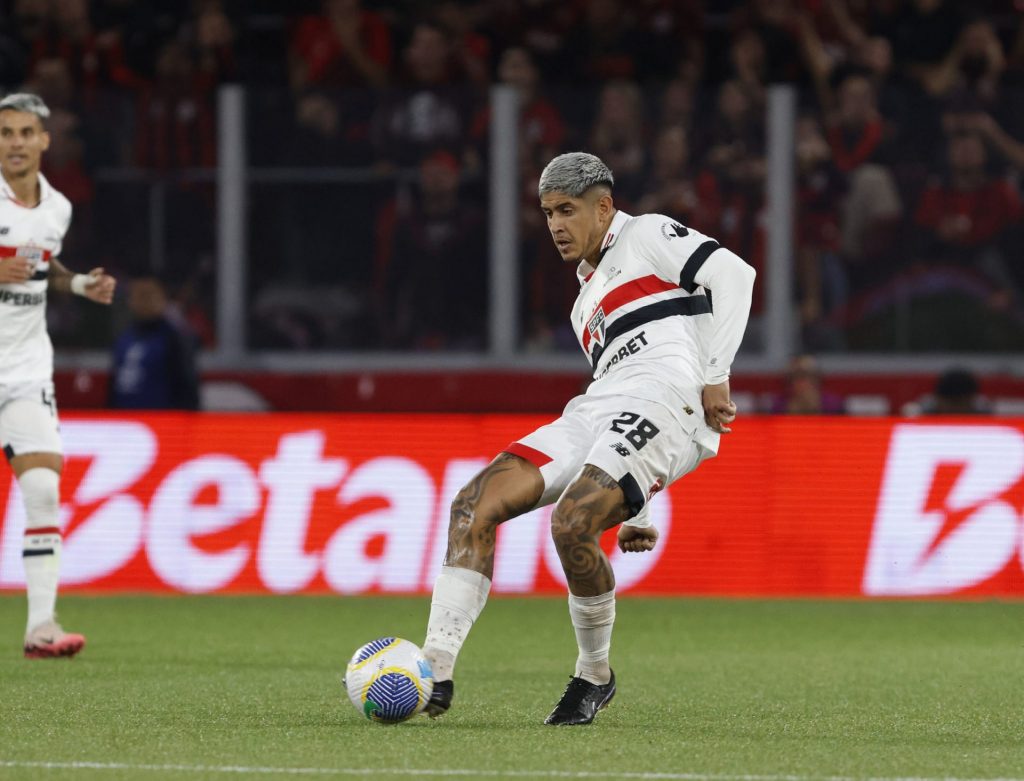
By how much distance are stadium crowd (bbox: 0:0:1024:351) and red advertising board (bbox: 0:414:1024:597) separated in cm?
180

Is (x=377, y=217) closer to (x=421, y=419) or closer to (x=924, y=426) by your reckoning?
(x=421, y=419)

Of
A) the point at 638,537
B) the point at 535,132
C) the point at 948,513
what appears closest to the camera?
the point at 638,537

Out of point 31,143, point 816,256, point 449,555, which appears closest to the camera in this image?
point 449,555

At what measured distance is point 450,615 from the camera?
6215 mm

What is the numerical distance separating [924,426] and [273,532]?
382 centimetres

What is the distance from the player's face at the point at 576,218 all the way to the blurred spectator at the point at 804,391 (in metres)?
6.05

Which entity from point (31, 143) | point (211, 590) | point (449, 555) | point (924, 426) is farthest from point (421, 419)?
point (449, 555)

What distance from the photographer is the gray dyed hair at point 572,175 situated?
6465mm

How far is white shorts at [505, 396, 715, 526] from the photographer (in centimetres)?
628

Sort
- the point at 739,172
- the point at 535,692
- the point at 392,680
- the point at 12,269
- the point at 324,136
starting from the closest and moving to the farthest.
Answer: the point at 392,680 → the point at 535,692 → the point at 12,269 → the point at 739,172 → the point at 324,136

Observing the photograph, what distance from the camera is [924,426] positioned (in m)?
11.5

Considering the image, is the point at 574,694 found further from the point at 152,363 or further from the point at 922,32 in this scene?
the point at 922,32

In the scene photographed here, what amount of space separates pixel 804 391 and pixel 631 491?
6.38 m

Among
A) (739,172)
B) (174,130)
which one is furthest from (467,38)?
(739,172)
